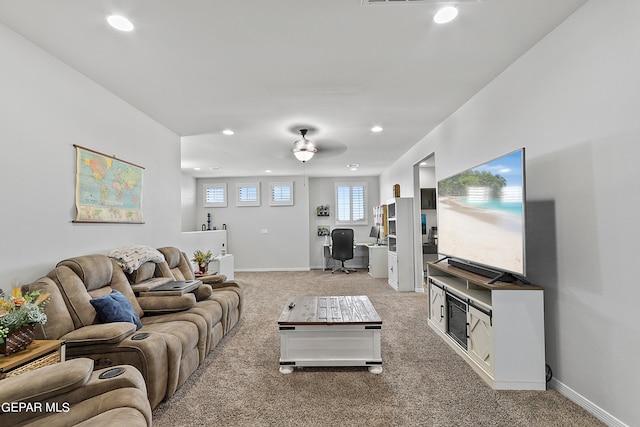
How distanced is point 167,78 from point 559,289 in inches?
146

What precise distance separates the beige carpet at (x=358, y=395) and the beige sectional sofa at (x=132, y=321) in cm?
24

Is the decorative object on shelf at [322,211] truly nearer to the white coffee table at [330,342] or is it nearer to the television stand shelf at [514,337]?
the white coffee table at [330,342]

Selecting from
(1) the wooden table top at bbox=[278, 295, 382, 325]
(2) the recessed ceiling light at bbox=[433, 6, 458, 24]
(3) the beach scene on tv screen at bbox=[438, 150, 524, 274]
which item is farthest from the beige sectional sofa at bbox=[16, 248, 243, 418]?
(2) the recessed ceiling light at bbox=[433, 6, 458, 24]

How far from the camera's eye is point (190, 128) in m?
4.36

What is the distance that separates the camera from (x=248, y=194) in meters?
8.59

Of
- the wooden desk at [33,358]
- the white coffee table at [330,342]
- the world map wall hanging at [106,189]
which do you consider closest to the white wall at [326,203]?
the world map wall hanging at [106,189]

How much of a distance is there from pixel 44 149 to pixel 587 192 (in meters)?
3.93

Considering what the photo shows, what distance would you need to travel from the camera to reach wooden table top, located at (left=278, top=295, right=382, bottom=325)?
2.66 m

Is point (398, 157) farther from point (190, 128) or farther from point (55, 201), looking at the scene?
point (55, 201)

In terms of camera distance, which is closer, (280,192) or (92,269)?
(92,269)

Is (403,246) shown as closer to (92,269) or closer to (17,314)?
(92,269)

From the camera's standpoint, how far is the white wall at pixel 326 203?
8.75 metres

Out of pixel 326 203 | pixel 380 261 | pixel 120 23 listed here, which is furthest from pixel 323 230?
pixel 120 23

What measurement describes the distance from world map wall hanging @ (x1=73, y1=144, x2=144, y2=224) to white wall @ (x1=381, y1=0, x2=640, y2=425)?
3.85 m
